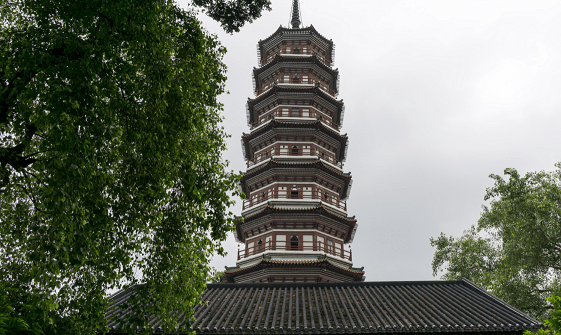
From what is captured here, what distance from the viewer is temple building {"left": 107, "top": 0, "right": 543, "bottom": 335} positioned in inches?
399

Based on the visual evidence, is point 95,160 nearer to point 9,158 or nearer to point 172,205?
point 9,158

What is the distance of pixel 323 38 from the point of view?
93.1 ft

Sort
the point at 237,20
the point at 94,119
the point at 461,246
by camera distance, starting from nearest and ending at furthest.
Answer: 1. the point at 94,119
2. the point at 237,20
3. the point at 461,246

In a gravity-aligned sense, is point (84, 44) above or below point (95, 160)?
above

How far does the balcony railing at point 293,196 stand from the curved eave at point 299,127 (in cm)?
356

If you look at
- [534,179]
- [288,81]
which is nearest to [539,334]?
[534,179]

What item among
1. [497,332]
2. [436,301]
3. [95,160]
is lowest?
[497,332]

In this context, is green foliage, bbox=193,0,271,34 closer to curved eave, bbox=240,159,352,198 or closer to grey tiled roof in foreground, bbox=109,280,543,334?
grey tiled roof in foreground, bbox=109,280,543,334

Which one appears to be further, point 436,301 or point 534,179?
point 534,179

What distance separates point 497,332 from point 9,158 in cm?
1100

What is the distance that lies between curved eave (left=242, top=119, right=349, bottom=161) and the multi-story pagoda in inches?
2.5

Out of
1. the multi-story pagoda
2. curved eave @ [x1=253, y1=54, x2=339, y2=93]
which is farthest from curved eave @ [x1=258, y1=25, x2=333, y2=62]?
curved eave @ [x1=253, y1=54, x2=339, y2=93]

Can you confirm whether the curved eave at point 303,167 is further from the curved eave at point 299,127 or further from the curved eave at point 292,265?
the curved eave at point 292,265

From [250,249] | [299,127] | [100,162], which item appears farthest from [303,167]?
[100,162]
